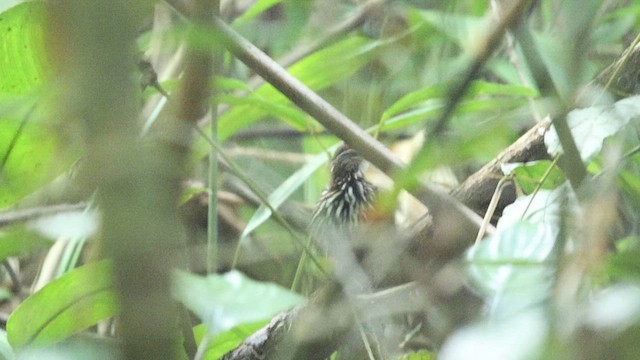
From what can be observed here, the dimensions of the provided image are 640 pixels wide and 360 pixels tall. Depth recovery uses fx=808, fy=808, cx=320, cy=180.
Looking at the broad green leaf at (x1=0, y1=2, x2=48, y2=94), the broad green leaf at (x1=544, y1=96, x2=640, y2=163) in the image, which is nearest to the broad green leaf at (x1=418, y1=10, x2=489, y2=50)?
the broad green leaf at (x1=544, y1=96, x2=640, y2=163)

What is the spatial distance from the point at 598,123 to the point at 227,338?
1.05 feet

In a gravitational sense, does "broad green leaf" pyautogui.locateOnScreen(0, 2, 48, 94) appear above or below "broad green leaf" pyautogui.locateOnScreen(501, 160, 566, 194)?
above

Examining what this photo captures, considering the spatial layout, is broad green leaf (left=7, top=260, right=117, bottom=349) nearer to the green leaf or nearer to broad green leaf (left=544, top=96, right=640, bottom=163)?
the green leaf

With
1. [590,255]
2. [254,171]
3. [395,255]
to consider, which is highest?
[590,255]

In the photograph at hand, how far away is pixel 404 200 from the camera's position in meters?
1.11

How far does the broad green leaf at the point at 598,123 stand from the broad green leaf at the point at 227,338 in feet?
0.92

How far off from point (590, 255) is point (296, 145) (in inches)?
57.7

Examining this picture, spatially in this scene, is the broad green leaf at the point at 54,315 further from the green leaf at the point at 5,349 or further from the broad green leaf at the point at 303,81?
the broad green leaf at the point at 303,81

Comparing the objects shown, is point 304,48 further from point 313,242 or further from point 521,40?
point 521,40

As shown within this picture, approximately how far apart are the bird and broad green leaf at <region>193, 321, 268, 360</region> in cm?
24

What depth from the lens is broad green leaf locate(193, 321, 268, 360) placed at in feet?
2.06

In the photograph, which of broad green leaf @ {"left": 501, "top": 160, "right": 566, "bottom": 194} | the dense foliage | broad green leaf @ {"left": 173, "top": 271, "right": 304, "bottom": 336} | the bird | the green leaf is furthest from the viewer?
the bird

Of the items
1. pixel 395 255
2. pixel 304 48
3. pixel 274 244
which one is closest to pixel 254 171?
pixel 304 48

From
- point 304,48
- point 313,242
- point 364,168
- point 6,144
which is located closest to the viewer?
point 6,144
